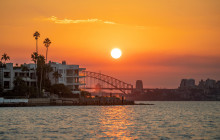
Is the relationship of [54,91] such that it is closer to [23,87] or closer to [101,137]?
[23,87]

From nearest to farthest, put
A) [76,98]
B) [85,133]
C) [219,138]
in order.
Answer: [219,138] → [85,133] → [76,98]

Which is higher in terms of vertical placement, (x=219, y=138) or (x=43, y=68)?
(x=43, y=68)

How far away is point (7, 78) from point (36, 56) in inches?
646

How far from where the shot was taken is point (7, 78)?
151000 mm

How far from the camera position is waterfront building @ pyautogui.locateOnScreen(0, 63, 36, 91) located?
150m

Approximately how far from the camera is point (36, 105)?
141 meters

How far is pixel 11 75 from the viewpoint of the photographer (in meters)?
152

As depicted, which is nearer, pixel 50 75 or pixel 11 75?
pixel 11 75

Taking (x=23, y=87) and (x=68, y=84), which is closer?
(x=23, y=87)

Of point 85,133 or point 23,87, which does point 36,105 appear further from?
point 85,133

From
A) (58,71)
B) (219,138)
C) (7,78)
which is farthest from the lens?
(58,71)

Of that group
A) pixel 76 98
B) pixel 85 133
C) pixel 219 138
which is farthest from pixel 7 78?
pixel 219 138

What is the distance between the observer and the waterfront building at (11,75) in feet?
493

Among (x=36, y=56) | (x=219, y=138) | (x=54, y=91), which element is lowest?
(x=219, y=138)
